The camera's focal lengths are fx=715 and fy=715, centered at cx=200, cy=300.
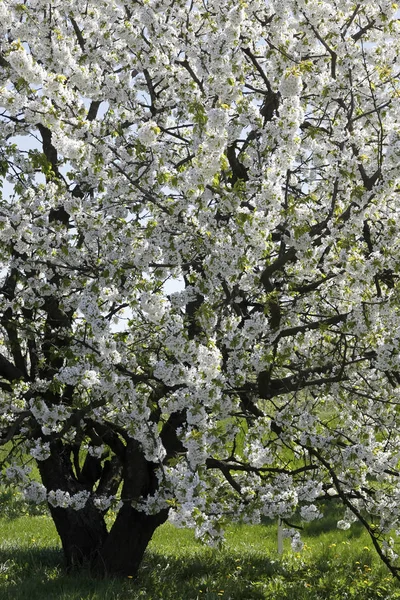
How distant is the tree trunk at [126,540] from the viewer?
725cm

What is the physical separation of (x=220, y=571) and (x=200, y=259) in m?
4.08

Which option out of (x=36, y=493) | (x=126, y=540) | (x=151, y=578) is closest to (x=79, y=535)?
(x=126, y=540)

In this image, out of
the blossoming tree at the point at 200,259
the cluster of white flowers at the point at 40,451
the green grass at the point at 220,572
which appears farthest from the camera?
the green grass at the point at 220,572

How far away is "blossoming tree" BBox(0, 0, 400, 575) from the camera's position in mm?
5445

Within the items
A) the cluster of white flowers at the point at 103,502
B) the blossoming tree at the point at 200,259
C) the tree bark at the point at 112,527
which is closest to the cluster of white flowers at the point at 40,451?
the blossoming tree at the point at 200,259

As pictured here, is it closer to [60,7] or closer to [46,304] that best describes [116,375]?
[46,304]

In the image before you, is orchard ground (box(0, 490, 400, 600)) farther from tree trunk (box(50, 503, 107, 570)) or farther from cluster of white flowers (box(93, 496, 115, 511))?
cluster of white flowers (box(93, 496, 115, 511))

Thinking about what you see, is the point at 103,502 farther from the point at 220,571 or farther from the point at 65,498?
the point at 220,571

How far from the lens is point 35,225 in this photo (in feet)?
20.4

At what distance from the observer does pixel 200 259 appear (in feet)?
20.4

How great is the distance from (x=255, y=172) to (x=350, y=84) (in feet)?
4.93

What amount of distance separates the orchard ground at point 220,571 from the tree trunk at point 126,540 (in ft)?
0.54

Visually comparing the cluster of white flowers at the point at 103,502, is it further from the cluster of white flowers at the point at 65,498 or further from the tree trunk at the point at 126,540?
the tree trunk at the point at 126,540

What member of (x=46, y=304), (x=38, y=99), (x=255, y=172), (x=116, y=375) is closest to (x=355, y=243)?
(x=255, y=172)
